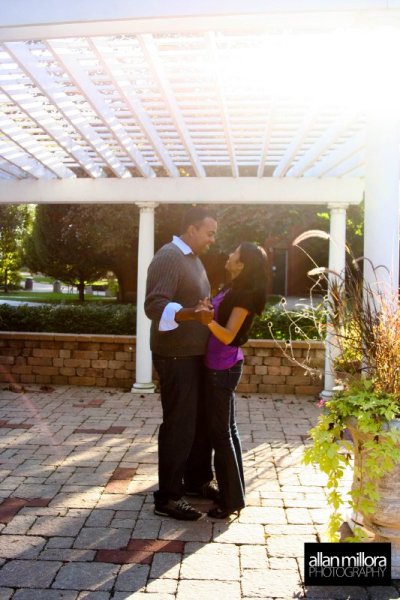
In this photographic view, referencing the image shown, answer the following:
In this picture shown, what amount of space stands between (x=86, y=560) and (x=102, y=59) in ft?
9.69

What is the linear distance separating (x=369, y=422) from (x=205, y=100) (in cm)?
312

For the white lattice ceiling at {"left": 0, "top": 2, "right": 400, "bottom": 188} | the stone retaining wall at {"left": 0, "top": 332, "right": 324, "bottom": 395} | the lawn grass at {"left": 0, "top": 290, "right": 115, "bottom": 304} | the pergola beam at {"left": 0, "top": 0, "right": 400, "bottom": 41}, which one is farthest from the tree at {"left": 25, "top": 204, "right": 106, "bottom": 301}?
the pergola beam at {"left": 0, "top": 0, "right": 400, "bottom": 41}

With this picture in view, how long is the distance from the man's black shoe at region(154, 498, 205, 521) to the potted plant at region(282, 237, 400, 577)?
2.93 feet

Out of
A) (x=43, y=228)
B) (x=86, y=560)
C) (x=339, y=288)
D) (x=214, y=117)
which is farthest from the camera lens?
(x=43, y=228)

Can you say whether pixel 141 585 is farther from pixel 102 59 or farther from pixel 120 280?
pixel 120 280

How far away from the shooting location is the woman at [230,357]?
11.6 ft

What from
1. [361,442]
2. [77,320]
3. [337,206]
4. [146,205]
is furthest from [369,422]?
[77,320]

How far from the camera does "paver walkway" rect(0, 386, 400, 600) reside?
289 centimetres

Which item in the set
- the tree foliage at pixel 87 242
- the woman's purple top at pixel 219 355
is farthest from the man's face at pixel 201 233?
the tree foliage at pixel 87 242

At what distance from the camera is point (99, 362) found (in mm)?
8023

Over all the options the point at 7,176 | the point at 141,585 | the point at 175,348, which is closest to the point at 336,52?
the point at 175,348

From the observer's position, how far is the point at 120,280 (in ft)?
64.4

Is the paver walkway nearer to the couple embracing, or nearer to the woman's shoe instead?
the woman's shoe

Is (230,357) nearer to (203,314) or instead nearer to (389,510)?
(203,314)
